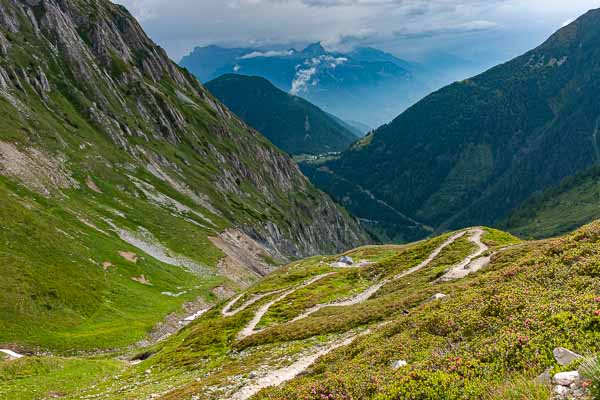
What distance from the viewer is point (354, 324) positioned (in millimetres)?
35094

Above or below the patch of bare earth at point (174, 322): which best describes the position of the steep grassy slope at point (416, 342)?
above

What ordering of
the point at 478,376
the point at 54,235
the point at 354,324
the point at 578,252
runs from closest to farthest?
1. the point at 478,376
2. the point at 578,252
3. the point at 354,324
4. the point at 54,235

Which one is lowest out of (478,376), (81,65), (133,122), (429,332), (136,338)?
(136,338)

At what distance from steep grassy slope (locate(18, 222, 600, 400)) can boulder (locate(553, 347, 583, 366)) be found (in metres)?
0.51

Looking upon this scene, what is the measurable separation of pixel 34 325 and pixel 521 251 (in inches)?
2453

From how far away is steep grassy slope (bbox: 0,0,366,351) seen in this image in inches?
2589

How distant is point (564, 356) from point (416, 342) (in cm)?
862

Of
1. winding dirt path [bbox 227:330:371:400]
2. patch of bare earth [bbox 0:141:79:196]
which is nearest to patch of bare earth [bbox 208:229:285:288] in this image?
Result: patch of bare earth [bbox 0:141:79:196]

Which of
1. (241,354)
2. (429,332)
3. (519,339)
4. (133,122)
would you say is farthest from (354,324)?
(133,122)

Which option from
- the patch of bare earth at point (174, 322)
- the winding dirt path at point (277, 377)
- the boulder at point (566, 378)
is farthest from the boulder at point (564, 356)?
the patch of bare earth at point (174, 322)

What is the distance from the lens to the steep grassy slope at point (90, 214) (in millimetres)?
65750

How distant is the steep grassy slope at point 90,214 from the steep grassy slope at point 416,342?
2549 cm

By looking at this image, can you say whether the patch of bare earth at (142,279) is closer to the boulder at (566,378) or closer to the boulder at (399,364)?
the boulder at (399,364)

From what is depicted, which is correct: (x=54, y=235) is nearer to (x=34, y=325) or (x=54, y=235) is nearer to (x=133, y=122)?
(x=34, y=325)
